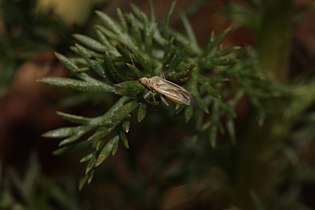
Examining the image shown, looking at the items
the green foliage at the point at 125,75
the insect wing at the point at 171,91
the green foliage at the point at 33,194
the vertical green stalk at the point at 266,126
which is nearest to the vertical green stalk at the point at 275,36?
the vertical green stalk at the point at 266,126

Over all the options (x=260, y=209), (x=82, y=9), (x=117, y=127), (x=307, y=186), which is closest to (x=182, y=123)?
(x=260, y=209)

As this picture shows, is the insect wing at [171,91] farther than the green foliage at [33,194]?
No

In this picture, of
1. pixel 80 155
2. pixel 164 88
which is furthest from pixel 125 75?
pixel 80 155

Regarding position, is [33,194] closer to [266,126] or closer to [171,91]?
[266,126]

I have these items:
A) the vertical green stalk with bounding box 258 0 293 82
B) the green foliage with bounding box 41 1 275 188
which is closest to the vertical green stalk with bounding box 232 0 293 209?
the vertical green stalk with bounding box 258 0 293 82

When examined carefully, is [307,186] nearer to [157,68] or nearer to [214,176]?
[214,176]

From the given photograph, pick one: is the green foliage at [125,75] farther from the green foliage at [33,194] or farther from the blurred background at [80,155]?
the green foliage at [33,194]
